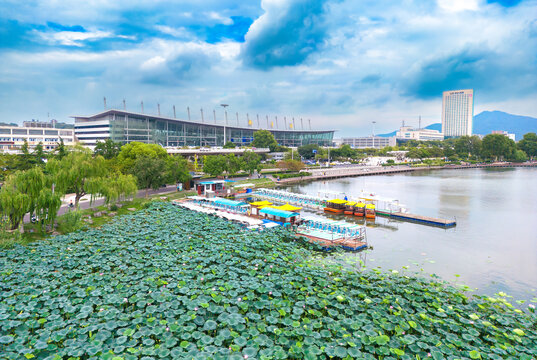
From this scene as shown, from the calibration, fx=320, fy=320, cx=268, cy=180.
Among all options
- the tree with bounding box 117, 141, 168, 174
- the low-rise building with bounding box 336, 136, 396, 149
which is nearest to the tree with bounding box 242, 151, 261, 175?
the tree with bounding box 117, 141, 168, 174

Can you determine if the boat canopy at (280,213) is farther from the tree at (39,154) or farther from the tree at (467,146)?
the tree at (467,146)

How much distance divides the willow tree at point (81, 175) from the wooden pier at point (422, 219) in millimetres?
22831

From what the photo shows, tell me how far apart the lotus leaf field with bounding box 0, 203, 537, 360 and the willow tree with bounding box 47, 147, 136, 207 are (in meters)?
6.70

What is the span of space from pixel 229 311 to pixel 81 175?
17482 mm

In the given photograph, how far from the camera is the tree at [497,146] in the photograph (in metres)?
91.8

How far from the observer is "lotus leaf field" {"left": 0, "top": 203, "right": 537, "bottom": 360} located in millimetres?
8422

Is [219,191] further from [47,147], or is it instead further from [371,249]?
[47,147]

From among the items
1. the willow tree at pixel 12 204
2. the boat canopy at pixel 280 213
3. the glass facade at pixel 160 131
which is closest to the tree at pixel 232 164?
the boat canopy at pixel 280 213

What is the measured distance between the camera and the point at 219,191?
35969 mm

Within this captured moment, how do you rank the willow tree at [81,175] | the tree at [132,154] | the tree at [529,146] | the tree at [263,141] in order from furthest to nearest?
the tree at [529,146] → the tree at [263,141] → the tree at [132,154] → the willow tree at [81,175]

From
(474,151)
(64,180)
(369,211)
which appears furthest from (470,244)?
(474,151)

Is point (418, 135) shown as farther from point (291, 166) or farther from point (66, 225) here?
point (66, 225)

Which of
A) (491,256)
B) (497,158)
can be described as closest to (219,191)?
(491,256)

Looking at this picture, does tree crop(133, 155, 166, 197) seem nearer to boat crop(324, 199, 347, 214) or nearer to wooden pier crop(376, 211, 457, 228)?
boat crop(324, 199, 347, 214)
